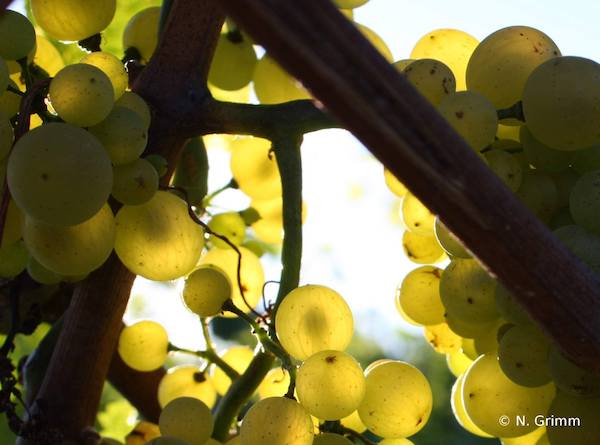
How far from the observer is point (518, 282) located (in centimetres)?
37

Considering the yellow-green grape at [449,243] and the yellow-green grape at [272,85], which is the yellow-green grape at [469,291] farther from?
the yellow-green grape at [272,85]

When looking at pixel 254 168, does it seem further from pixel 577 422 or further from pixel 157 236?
pixel 577 422

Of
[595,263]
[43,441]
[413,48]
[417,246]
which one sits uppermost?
[413,48]

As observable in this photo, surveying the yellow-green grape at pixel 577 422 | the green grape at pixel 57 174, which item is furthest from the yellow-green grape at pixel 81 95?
the yellow-green grape at pixel 577 422

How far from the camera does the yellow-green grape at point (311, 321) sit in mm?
576

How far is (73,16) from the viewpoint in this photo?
657mm

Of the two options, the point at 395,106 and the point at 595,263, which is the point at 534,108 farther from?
the point at 395,106

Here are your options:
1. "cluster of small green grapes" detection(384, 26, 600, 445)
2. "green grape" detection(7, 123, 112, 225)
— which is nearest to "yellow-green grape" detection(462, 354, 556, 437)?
"cluster of small green grapes" detection(384, 26, 600, 445)

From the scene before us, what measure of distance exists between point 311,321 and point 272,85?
0.30 m

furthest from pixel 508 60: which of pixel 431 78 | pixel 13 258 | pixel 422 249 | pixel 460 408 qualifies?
pixel 13 258

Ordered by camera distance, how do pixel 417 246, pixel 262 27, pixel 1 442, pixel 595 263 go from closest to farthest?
pixel 262 27, pixel 595 263, pixel 417 246, pixel 1 442

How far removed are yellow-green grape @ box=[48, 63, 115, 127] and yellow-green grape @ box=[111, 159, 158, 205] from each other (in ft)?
0.13

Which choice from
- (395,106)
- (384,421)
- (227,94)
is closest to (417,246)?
(384,421)

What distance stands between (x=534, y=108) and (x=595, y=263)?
106 mm
